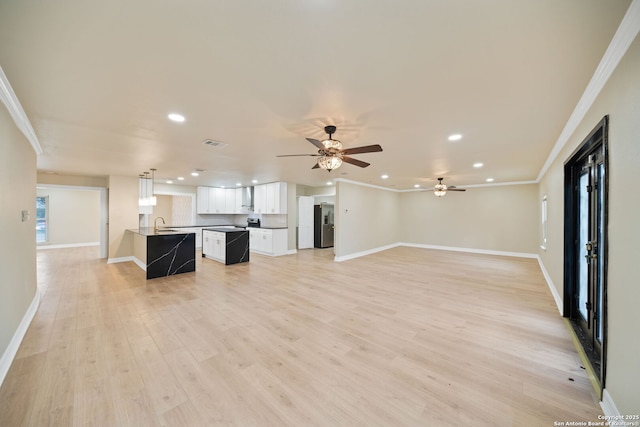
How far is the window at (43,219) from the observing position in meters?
9.03

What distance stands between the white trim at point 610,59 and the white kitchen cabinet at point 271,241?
7146 mm

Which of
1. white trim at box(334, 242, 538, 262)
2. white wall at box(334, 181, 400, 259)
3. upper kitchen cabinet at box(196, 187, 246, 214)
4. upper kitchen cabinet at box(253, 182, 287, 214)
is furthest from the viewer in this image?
upper kitchen cabinet at box(196, 187, 246, 214)

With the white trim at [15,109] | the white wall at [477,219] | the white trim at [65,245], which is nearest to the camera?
the white trim at [15,109]

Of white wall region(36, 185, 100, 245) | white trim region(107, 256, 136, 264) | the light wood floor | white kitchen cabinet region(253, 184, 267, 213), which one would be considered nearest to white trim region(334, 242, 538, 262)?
the light wood floor

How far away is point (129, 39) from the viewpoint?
151 centimetres

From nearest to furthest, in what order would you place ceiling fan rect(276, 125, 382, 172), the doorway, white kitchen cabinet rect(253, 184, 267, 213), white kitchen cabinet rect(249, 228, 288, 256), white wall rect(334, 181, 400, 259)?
the doorway → ceiling fan rect(276, 125, 382, 172) → white wall rect(334, 181, 400, 259) → white kitchen cabinet rect(249, 228, 288, 256) → white kitchen cabinet rect(253, 184, 267, 213)

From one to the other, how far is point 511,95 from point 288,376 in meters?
3.32

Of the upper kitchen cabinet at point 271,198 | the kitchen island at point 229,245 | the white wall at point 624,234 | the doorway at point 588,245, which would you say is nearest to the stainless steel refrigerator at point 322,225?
the upper kitchen cabinet at point 271,198

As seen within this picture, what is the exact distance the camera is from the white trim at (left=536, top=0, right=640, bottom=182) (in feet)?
4.34

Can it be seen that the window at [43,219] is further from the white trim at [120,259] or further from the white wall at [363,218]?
the white wall at [363,218]

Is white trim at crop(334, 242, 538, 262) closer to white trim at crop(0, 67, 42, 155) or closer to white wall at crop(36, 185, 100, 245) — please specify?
white trim at crop(0, 67, 42, 155)

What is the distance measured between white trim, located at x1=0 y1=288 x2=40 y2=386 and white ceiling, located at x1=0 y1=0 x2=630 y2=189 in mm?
2402

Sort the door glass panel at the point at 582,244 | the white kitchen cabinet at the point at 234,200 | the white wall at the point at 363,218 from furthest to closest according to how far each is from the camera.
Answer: the white kitchen cabinet at the point at 234,200
the white wall at the point at 363,218
the door glass panel at the point at 582,244

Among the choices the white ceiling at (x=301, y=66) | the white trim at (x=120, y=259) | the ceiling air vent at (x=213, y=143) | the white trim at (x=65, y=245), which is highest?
the white ceiling at (x=301, y=66)
